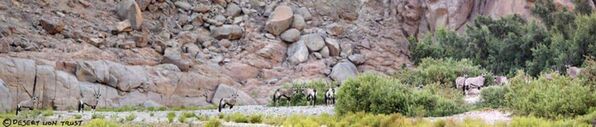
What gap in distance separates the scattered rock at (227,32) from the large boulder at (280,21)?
1.99 meters

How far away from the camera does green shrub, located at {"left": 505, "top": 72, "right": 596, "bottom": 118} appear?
18406 mm

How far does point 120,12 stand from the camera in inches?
1641

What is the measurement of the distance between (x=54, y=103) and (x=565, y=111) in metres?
22.5

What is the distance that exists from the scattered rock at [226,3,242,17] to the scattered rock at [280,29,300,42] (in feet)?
11.4

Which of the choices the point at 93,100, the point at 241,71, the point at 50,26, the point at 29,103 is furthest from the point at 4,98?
the point at 241,71

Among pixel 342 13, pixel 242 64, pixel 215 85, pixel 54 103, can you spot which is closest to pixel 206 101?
pixel 215 85

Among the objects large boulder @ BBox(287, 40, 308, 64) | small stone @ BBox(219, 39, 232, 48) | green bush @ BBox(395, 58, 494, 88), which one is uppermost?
small stone @ BBox(219, 39, 232, 48)

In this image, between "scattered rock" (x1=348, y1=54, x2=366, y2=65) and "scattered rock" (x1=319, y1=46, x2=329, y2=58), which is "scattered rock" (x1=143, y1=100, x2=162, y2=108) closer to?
"scattered rock" (x1=319, y1=46, x2=329, y2=58)

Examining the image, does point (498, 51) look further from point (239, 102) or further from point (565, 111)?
point (565, 111)

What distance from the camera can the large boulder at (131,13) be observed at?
40.9 meters

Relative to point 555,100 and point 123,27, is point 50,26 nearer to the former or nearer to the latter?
point 123,27

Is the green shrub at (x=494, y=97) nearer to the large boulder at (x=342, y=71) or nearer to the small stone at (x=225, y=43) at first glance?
the large boulder at (x=342, y=71)

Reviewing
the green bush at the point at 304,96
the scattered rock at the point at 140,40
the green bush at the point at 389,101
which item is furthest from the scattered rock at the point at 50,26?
the green bush at the point at 389,101

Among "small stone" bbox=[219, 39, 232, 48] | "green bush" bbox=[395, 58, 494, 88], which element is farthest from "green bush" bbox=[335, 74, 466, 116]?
"small stone" bbox=[219, 39, 232, 48]
